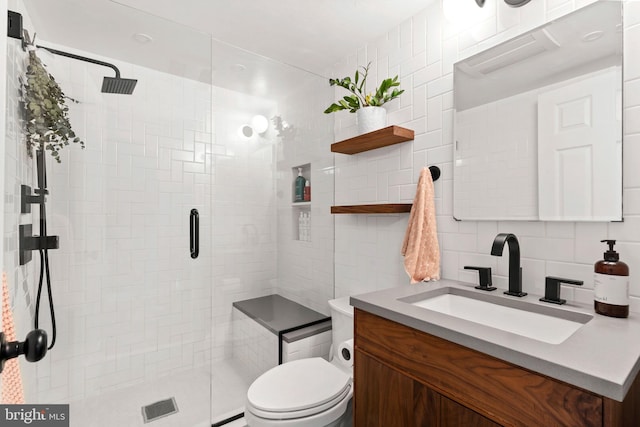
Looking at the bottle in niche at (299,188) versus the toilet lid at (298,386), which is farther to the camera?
the bottle in niche at (299,188)

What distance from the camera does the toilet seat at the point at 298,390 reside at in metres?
1.29

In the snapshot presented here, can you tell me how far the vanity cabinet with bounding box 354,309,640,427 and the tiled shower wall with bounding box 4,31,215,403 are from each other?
1301 mm

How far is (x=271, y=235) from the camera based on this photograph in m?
2.29

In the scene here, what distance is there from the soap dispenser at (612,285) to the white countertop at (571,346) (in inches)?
1.2

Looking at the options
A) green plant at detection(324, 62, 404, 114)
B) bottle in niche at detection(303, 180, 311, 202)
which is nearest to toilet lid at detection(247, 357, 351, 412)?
bottle in niche at detection(303, 180, 311, 202)

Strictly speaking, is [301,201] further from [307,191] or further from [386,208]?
[386,208]

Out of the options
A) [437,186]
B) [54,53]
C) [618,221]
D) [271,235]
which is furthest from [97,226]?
[618,221]

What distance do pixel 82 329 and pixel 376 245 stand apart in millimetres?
1685

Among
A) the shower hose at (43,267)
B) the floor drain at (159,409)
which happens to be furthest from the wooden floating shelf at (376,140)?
the floor drain at (159,409)

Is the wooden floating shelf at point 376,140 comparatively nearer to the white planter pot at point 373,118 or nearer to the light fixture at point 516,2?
the white planter pot at point 373,118

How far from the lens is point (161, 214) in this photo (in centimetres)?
187

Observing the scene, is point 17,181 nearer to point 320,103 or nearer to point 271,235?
point 271,235

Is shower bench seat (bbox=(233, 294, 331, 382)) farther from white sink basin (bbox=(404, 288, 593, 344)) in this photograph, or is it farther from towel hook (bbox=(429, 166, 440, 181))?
towel hook (bbox=(429, 166, 440, 181))

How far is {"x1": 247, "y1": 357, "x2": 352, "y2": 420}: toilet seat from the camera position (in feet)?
4.24
